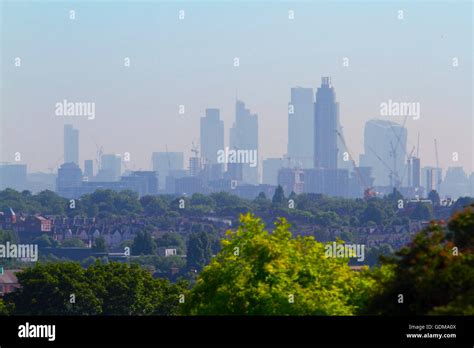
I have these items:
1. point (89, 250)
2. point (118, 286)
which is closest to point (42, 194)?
point (89, 250)

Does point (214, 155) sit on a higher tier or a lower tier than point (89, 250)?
higher

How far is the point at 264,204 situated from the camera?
469 feet

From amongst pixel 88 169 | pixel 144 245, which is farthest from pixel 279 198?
pixel 88 169

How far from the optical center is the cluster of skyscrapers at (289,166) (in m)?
148

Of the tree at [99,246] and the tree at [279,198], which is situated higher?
the tree at [279,198]

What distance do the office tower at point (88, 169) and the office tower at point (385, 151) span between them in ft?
120

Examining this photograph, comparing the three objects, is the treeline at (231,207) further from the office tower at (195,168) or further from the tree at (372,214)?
the office tower at (195,168)

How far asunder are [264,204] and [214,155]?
871 inches

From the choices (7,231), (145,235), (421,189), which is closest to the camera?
(7,231)

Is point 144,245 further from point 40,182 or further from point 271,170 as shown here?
point 271,170

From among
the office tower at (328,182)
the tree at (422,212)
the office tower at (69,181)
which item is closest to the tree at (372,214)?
the tree at (422,212)

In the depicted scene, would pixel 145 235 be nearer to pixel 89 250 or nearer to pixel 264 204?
pixel 89 250

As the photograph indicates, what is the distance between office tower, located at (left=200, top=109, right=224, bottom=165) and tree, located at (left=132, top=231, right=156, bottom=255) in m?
20.0

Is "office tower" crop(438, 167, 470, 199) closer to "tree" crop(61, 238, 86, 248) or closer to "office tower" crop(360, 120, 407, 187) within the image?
"office tower" crop(360, 120, 407, 187)
